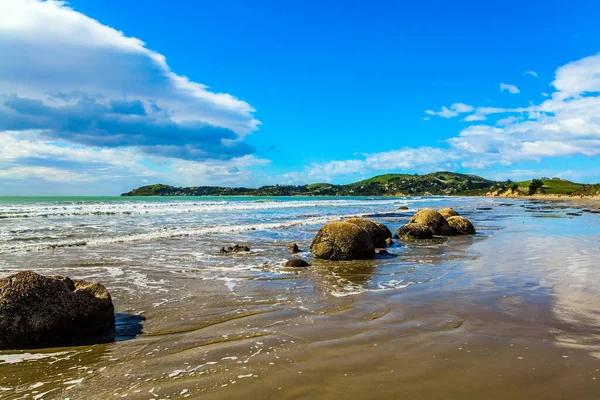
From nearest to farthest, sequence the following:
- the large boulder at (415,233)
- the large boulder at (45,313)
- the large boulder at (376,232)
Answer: the large boulder at (45,313)
the large boulder at (376,232)
the large boulder at (415,233)

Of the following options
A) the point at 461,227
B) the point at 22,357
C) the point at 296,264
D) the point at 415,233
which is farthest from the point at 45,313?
the point at 461,227

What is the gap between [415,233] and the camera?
20.0 meters

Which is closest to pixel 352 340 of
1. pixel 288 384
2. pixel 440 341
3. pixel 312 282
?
pixel 440 341

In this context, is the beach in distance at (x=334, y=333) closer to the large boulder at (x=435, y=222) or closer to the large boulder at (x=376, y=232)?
the large boulder at (x=376, y=232)

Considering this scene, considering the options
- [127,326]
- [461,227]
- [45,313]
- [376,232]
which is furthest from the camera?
[461,227]

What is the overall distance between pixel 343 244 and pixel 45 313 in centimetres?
993

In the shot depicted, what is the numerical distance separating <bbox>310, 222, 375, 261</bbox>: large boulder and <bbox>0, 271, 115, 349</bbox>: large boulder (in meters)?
8.75

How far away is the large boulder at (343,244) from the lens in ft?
45.9

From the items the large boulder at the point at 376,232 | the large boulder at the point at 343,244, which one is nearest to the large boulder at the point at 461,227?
the large boulder at the point at 376,232

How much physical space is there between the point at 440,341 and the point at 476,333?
78cm

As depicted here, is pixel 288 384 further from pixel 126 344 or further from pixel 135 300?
pixel 135 300

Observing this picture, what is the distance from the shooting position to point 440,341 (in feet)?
18.5

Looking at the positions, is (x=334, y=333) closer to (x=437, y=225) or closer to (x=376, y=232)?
(x=376, y=232)

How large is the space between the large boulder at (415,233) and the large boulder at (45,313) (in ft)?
53.8
